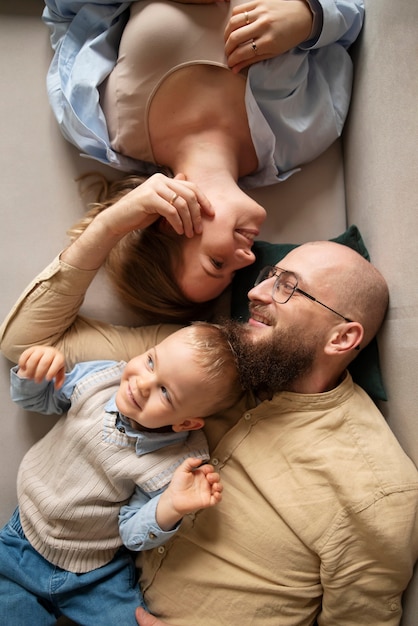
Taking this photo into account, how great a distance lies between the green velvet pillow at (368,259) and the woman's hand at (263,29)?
1.54 feet

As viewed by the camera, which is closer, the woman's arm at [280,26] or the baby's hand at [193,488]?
the baby's hand at [193,488]

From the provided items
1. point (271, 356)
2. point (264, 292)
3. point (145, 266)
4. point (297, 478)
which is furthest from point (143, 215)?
point (297, 478)

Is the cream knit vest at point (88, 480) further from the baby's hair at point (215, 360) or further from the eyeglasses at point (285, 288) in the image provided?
the eyeglasses at point (285, 288)

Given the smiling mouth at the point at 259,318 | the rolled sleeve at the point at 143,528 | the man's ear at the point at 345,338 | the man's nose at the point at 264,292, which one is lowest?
the rolled sleeve at the point at 143,528

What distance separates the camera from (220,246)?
46.3 inches

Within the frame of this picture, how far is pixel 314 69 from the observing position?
1.35 metres

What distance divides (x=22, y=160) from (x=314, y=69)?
85 cm

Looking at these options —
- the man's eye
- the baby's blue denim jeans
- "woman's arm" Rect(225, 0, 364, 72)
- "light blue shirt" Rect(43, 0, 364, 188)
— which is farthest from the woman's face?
the baby's blue denim jeans

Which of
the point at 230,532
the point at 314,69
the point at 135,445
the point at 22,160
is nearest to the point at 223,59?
the point at 314,69

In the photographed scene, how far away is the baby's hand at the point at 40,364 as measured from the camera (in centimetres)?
112

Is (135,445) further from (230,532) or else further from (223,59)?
(223,59)

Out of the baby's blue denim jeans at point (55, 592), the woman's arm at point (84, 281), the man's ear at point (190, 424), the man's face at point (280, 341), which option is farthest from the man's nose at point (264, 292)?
the baby's blue denim jeans at point (55, 592)

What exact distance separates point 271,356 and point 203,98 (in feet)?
2.23

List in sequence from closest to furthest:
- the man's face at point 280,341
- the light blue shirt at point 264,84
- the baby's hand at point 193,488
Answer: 1. the baby's hand at point 193,488
2. the man's face at point 280,341
3. the light blue shirt at point 264,84
